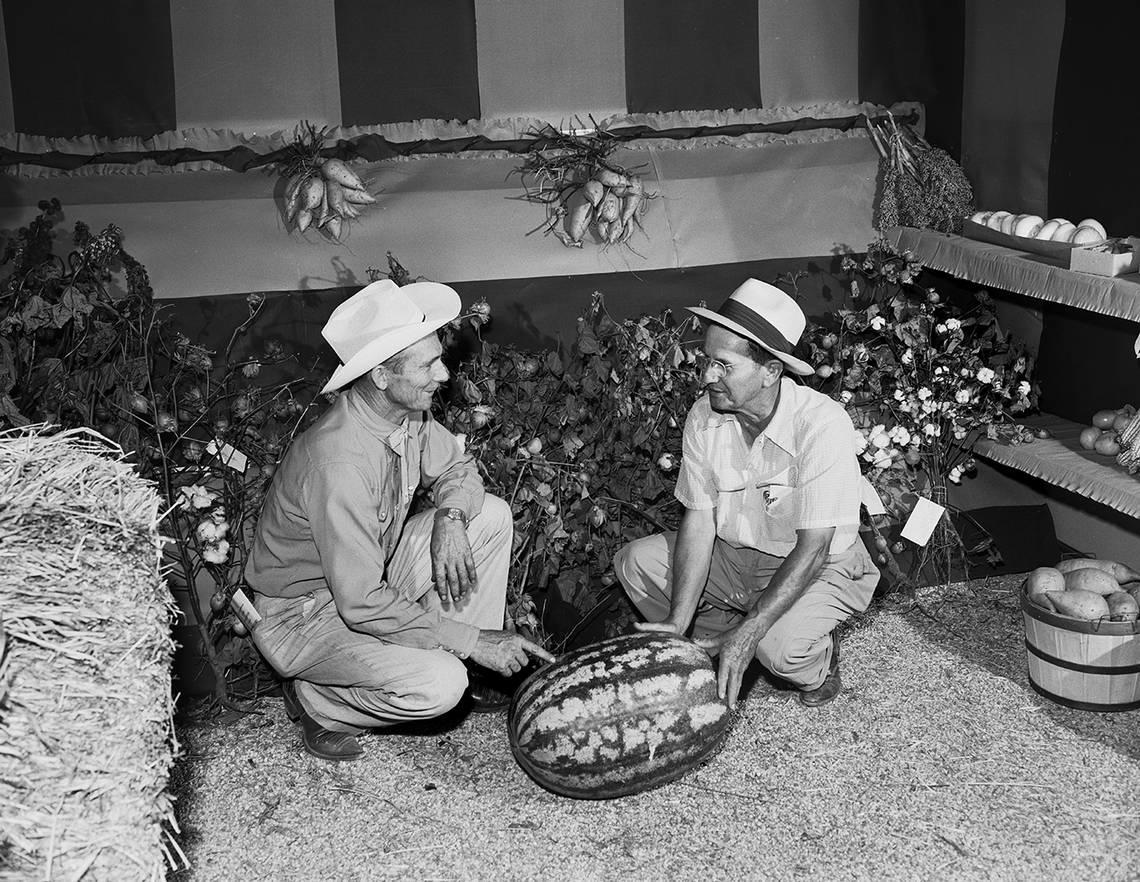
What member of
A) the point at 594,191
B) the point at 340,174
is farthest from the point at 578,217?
the point at 340,174

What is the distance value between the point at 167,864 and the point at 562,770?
4.23ft

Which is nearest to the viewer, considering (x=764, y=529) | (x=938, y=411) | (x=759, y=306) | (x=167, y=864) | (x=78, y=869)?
(x=78, y=869)

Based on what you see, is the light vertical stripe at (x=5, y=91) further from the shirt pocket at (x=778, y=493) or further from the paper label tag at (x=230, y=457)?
the shirt pocket at (x=778, y=493)

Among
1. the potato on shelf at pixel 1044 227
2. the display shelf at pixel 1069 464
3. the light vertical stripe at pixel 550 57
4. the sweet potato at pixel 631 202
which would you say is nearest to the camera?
the display shelf at pixel 1069 464

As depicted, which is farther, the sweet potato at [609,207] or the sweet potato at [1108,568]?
the sweet potato at [609,207]

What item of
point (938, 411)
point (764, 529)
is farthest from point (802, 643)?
point (938, 411)

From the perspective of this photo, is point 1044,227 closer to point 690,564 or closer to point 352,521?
point 690,564

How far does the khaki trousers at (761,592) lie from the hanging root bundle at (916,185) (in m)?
2.12

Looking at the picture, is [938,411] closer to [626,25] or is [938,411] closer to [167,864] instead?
[626,25]

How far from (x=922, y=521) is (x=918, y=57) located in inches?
102

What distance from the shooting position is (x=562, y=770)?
4059 mm

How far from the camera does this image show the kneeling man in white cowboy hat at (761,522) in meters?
4.49

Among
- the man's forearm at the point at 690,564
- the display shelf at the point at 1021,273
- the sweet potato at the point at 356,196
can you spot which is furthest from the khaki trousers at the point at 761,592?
the sweet potato at the point at 356,196

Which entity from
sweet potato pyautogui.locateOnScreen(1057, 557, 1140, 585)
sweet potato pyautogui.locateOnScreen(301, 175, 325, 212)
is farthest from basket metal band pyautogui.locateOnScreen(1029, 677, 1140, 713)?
sweet potato pyautogui.locateOnScreen(301, 175, 325, 212)
